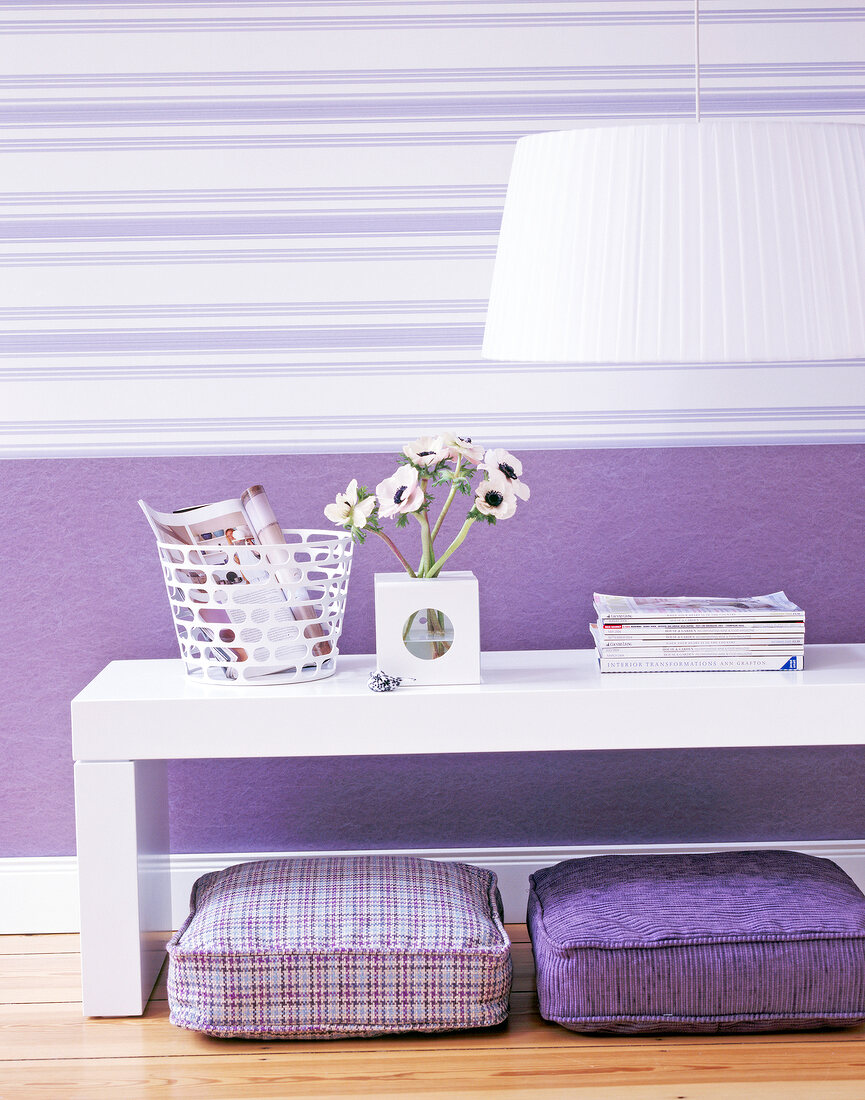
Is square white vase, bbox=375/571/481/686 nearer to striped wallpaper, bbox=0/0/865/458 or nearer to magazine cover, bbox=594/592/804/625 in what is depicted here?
magazine cover, bbox=594/592/804/625

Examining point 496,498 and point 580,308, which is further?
point 496,498

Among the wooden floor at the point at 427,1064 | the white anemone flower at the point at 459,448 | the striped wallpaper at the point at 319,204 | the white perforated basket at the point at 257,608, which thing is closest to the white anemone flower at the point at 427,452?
the white anemone flower at the point at 459,448

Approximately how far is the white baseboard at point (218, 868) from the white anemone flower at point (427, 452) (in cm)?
81

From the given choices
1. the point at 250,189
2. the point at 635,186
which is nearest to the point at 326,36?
the point at 250,189

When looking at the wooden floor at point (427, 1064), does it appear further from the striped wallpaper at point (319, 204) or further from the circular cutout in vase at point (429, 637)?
the striped wallpaper at point (319, 204)

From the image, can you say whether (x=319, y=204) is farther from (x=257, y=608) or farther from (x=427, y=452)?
(x=257, y=608)

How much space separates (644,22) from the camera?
2.29 metres

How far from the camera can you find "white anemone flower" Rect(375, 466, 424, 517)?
2.01m

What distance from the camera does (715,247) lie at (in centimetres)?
119

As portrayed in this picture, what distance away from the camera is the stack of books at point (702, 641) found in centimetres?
209

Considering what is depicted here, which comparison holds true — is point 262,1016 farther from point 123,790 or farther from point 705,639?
point 705,639

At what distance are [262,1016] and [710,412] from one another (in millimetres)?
1326

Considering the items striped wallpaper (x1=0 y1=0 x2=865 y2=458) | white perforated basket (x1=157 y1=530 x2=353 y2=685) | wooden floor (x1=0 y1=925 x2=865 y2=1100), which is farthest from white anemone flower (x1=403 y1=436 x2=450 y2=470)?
wooden floor (x1=0 y1=925 x2=865 y2=1100)

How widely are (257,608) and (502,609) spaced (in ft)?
1.83
